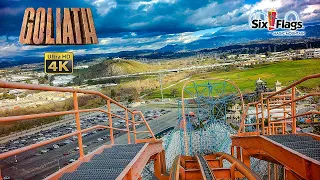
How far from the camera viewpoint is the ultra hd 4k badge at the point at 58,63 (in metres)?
3.16

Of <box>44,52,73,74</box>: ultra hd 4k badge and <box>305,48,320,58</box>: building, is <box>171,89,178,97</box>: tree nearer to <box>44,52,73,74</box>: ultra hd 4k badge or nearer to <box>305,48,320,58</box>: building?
<box>305,48,320,58</box>: building

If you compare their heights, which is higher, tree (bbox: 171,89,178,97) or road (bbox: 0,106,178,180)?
tree (bbox: 171,89,178,97)

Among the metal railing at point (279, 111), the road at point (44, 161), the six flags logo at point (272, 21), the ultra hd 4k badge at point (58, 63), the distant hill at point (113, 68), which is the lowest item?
the road at point (44, 161)

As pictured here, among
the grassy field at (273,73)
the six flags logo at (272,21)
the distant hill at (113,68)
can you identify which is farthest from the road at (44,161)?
the six flags logo at (272,21)

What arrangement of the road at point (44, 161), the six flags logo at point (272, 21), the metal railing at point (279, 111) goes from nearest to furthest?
the metal railing at point (279, 111) < the six flags logo at point (272, 21) < the road at point (44, 161)

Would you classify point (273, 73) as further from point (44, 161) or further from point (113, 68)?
point (44, 161)

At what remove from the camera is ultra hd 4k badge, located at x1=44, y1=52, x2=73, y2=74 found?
3159 millimetres

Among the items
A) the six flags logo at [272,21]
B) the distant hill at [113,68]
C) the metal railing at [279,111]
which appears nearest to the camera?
the metal railing at [279,111]

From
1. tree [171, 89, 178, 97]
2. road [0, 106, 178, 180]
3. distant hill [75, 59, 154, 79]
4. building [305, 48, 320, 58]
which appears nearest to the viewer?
road [0, 106, 178, 180]

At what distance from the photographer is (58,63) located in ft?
11.0

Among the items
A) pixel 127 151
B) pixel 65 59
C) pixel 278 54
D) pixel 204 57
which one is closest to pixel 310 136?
pixel 127 151

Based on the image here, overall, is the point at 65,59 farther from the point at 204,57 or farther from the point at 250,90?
the point at 204,57

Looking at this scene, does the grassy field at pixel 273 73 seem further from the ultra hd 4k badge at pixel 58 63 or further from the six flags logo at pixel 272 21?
the ultra hd 4k badge at pixel 58 63

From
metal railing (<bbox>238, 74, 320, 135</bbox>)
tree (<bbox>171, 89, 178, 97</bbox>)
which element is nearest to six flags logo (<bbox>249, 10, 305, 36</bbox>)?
metal railing (<bbox>238, 74, 320, 135</bbox>)
